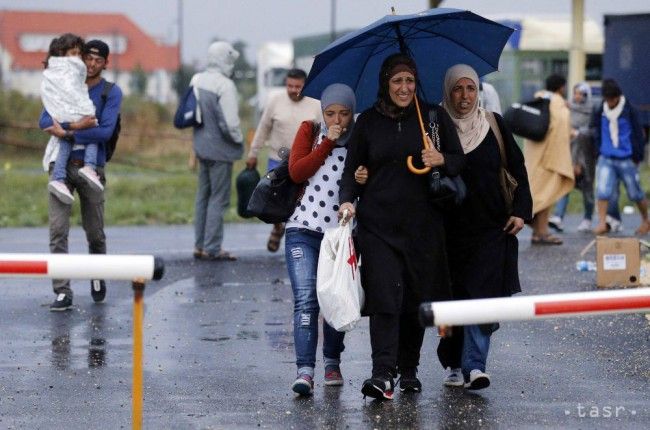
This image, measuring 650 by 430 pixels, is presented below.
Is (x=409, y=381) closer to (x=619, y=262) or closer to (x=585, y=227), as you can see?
(x=619, y=262)

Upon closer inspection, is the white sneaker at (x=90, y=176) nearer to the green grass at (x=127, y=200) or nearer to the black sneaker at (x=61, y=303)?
the black sneaker at (x=61, y=303)

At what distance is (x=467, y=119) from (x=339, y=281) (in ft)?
3.66

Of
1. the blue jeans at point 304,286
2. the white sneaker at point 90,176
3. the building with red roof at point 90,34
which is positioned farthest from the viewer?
the building with red roof at point 90,34

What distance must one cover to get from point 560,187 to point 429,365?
6.99m

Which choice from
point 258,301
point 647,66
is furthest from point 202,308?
point 647,66

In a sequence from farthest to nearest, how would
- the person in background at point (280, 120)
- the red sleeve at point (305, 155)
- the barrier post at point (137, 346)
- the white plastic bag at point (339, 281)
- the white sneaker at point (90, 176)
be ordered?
the person in background at point (280, 120) → the white sneaker at point (90, 176) → the red sleeve at point (305, 155) → the white plastic bag at point (339, 281) → the barrier post at point (137, 346)

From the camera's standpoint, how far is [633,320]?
10109mm

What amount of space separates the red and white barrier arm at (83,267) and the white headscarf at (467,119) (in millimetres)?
2399

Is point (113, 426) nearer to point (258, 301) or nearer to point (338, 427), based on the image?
point (338, 427)

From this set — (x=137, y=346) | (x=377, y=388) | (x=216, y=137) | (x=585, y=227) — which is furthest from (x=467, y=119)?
(x=585, y=227)

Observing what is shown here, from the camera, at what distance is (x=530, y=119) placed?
49.4 ft

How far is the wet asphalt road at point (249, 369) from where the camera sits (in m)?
7.16

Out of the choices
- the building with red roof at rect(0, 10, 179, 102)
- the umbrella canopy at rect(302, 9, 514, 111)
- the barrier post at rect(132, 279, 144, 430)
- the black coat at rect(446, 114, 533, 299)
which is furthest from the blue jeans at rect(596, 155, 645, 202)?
the building with red roof at rect(0, 10, 179, 102)

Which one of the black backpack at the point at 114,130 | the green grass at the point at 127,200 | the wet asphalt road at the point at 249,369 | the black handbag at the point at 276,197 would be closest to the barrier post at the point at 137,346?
the wet asphalt road at the point at 249,369
